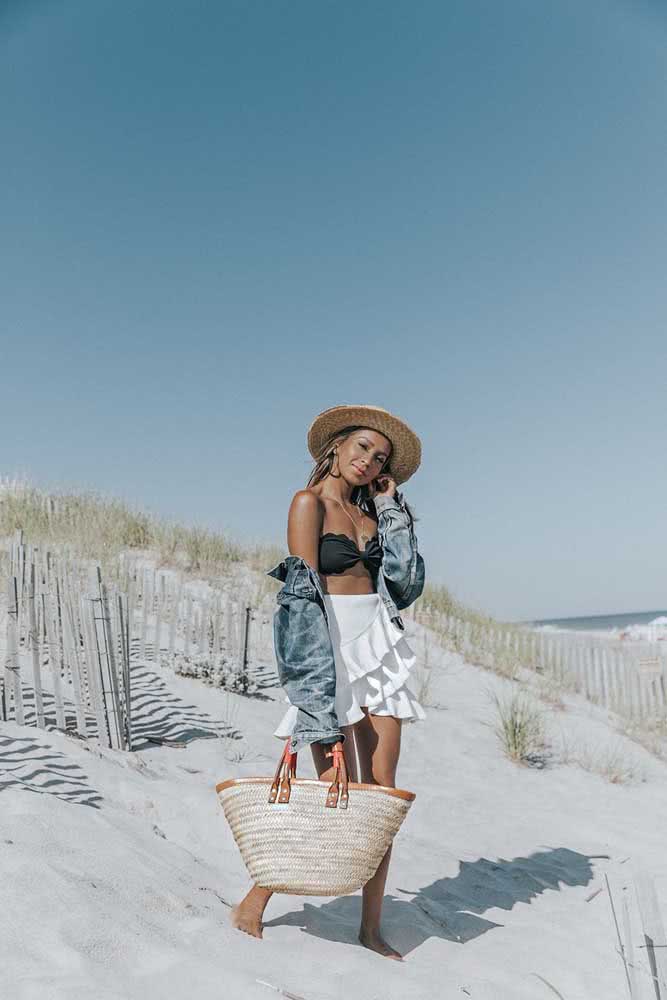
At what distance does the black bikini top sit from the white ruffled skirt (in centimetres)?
10

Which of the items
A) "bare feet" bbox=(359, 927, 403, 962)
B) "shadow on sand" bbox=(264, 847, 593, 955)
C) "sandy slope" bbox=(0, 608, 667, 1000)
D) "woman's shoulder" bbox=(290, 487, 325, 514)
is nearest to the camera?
"sandy slope" bbox=(0, 608, 667, 1000)

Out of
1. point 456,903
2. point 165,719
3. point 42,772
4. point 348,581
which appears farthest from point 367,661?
point 165,719

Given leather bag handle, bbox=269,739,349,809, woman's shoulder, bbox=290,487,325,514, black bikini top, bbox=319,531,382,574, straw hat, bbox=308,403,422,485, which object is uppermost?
straw hat, bbox=308,403,422,485

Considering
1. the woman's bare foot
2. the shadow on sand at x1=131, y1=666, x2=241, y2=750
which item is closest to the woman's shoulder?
the woman's bare foot

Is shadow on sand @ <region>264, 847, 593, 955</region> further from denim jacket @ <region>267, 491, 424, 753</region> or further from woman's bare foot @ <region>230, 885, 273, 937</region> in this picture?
denim jacket @ <region>267, 491, 424, 753</region>

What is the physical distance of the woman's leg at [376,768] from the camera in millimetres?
2625

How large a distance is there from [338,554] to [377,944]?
1.26 meters

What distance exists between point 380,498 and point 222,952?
4.90ft

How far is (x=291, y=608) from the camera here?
2561mm

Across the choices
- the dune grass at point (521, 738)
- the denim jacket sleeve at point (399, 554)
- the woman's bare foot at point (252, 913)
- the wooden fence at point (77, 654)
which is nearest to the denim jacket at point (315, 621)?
the denim jacket sleeve at point (399, 554)

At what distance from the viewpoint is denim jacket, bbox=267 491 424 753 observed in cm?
245

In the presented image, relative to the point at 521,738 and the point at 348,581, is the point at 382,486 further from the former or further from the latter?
the point at 521,738

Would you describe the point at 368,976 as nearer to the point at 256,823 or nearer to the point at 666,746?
the point at 256,823

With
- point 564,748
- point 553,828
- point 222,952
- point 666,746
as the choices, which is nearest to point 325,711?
point 222,952
